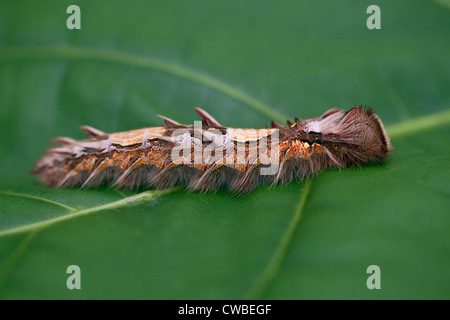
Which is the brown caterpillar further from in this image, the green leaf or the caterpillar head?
the green leaf

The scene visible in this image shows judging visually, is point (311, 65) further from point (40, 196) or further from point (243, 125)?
point (40, 196)

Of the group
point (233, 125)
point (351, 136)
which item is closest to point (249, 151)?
point (351, 136)

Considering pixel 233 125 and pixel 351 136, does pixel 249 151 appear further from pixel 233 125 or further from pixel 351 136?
pixel 233 125

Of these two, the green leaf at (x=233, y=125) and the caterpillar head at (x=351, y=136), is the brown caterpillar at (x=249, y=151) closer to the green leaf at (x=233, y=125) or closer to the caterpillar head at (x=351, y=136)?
the caterpillar head at (x=351, y=136)

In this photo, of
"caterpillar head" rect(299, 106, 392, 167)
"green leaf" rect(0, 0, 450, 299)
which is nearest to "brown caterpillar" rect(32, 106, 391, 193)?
"caterpillar head" rect(299, 106, 392, 167)

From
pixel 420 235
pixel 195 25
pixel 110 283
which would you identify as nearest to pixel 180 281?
pixel 110 283
